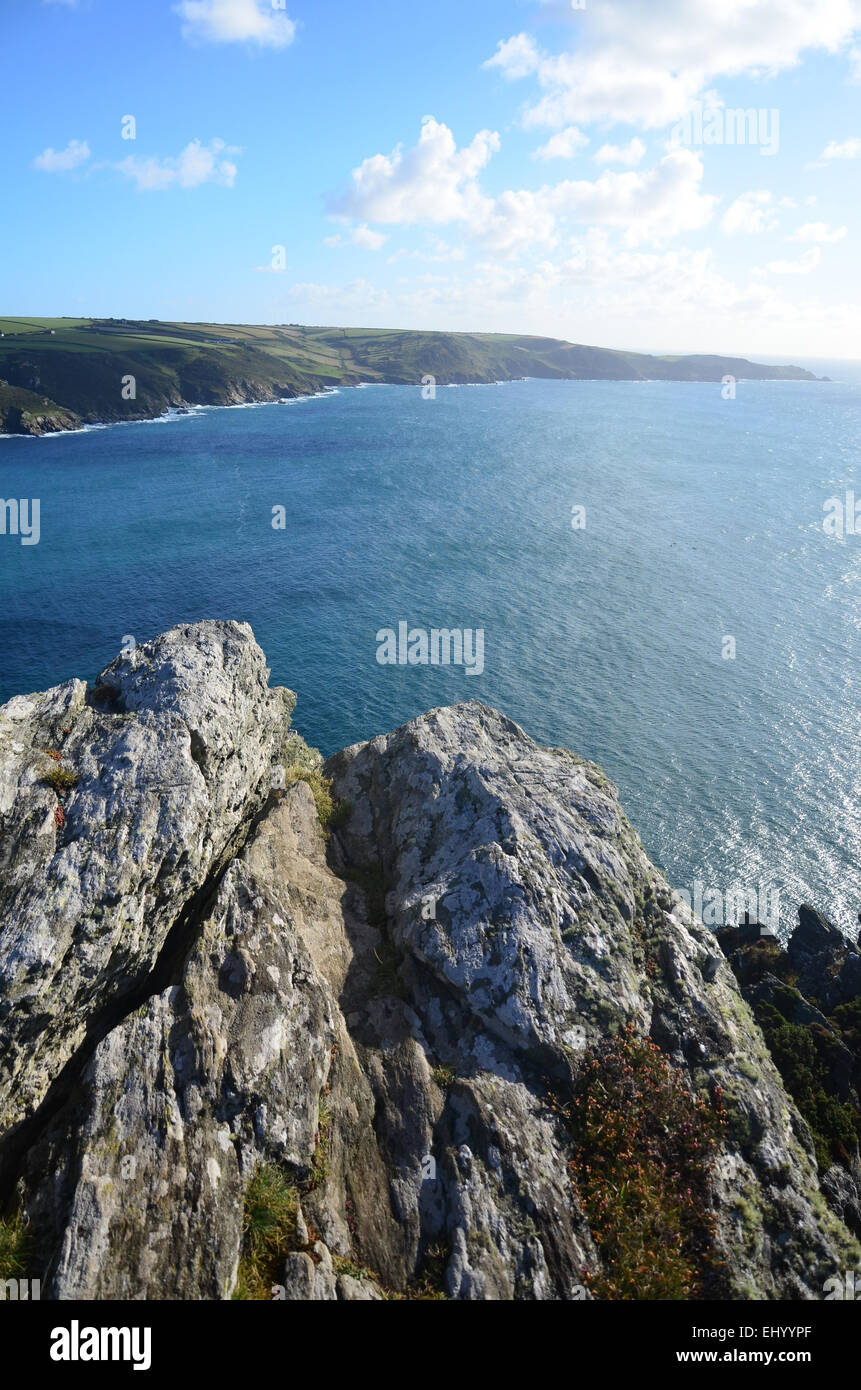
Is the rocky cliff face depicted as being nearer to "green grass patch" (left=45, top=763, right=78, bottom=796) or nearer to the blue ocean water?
"green grass patch" (left=45, top=763, right=78, bottom=796)

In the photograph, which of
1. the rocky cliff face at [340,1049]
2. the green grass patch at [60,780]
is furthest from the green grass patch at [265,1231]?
the green grass patch at [60,780]

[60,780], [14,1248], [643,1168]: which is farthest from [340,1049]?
[60,780]

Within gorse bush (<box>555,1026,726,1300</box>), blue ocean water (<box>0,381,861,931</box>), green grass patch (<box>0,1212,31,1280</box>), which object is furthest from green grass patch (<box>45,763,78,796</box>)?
blue ocean water (<box>0,381,861,931</box>)

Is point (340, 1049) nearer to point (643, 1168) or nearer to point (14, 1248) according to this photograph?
point (14, 1248)

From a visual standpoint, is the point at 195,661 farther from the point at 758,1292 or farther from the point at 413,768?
the point at 758,1292

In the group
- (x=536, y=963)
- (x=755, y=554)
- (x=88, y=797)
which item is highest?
(x=755, y=554)
